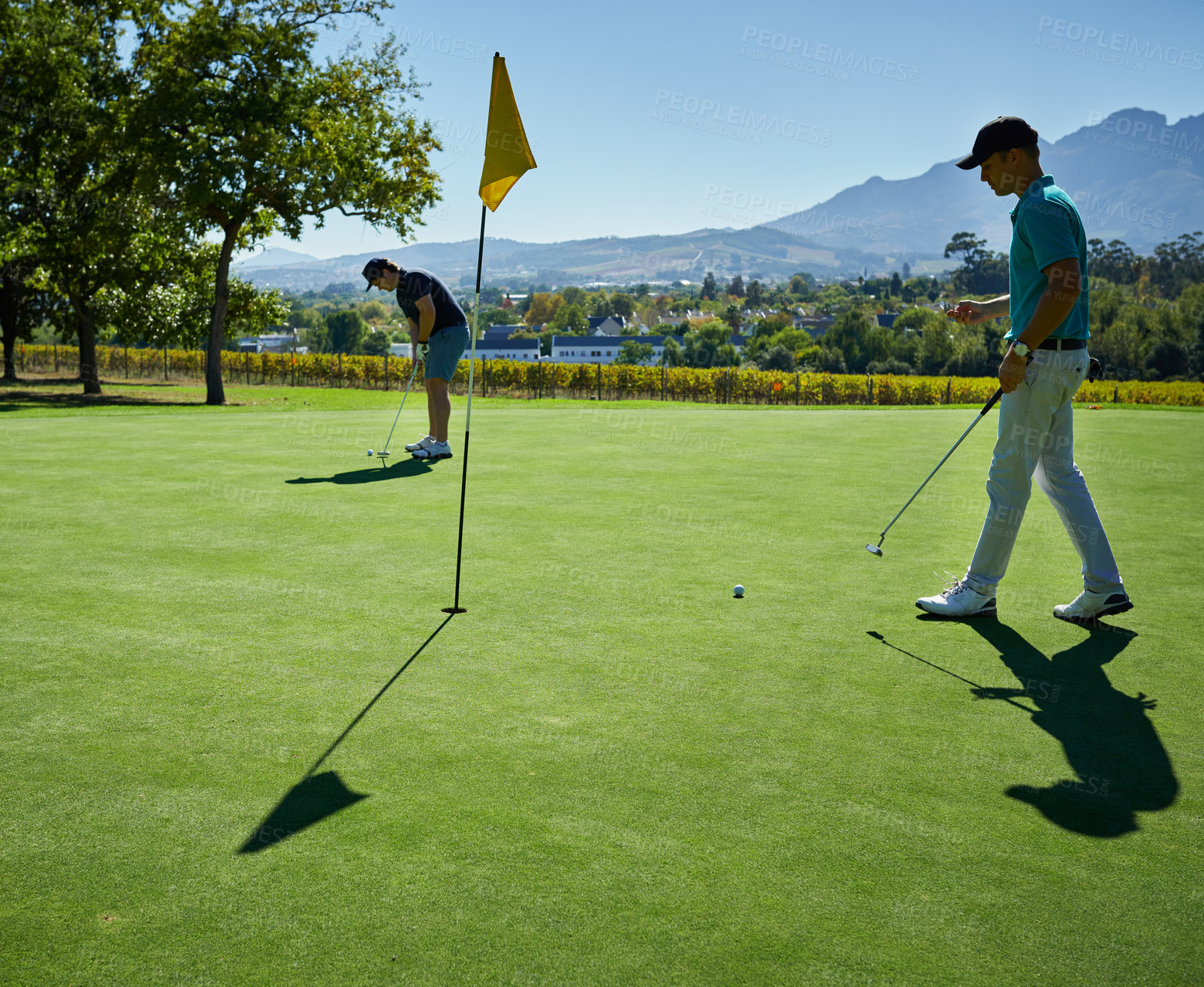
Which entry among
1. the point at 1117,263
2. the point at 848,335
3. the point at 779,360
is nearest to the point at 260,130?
the point at 779,360

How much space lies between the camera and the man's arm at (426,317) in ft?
36.7

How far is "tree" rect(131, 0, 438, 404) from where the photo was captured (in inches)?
1075

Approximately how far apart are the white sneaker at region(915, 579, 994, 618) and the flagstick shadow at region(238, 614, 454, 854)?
3.46 meters

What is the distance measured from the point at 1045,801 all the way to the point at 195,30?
32196 mm

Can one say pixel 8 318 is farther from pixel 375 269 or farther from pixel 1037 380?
pixel 1037 380

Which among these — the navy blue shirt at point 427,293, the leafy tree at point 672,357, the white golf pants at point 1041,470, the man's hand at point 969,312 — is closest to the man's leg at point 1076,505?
the white golf pants at point 1041,470

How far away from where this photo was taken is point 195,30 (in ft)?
91.4

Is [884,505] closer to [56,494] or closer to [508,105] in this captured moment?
[508,105]

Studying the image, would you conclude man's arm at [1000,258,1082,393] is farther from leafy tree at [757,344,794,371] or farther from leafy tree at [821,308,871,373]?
leafy tree at [821,308,871,373]

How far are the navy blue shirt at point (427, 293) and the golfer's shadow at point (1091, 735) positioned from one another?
820cm

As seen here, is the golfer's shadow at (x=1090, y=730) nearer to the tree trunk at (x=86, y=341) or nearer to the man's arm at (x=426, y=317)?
the man's arm at (x=426, y=317)

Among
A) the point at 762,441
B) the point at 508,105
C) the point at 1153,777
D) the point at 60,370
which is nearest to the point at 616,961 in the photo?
the point at 1153,777

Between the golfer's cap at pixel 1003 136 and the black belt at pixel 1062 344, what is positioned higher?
the golfer's cap at pixel 1003 136

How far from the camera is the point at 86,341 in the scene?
35.3 metres
